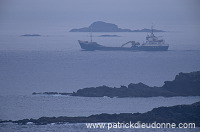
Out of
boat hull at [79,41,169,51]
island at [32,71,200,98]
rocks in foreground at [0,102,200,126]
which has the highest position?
boat hull at [79,41,169,51]

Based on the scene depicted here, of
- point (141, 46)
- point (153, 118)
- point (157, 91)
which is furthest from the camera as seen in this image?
point (141, 46)

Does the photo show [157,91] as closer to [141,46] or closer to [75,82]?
[75,82]

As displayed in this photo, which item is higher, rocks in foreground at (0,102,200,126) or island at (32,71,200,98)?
island at (32,71,200,98)

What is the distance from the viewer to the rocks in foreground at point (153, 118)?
30.5 meters

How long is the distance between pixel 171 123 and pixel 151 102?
8.84 m

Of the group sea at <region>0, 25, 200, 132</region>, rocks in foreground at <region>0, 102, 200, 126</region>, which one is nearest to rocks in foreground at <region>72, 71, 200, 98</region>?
sea at <region>0, 25, 200, 132</region>

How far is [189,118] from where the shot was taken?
1200 inches

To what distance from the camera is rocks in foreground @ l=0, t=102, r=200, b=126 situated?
30.5m

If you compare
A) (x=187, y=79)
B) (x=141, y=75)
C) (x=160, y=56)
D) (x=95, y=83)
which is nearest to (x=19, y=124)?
(x=187, y=79)

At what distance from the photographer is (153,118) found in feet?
101

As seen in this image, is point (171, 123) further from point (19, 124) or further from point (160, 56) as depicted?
point (160, 56)

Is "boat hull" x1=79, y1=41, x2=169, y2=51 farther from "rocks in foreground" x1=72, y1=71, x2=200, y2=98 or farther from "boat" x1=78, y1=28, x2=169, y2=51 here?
"rocks in foreground" x1=72, y1=71, x2=200, y2=98

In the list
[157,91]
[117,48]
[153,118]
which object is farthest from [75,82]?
[117,48]

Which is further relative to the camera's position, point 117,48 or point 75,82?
point 117,48
